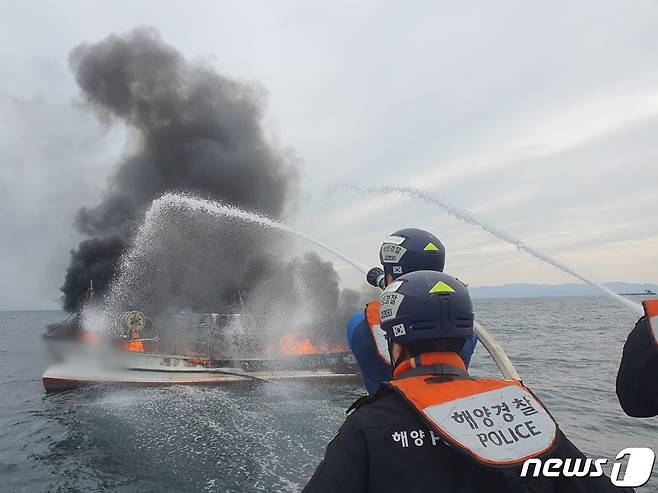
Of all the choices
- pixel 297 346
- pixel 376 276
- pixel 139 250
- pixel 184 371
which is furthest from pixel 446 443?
pixel 139 250

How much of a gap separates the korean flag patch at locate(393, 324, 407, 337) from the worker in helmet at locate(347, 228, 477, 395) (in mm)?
1525

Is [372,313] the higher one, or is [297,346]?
[372,313]

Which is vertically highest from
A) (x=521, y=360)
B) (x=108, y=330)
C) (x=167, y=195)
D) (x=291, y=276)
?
(x=167, y=195)

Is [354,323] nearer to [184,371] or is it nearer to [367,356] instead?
[367,356]

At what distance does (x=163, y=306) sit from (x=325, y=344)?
29851 mm

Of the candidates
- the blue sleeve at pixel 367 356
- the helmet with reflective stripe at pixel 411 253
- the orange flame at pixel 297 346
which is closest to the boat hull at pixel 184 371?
the orange flame at pixel 297 346

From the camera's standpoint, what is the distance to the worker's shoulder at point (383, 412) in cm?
226

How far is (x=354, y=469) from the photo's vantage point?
222 centimetres

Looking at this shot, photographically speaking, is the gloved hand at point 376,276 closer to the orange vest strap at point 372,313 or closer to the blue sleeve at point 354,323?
the blue sleeve at point 354,323

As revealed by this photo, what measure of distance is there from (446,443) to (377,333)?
85.0 inches

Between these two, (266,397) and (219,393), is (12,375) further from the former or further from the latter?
(266,397)

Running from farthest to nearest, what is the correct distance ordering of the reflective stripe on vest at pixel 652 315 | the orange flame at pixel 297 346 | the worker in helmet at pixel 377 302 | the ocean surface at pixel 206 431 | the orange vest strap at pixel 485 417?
the orange flame at pixel 297 346, the ocean surface at pixel 206 431, the worker in helmet at pixel 377 302, the reflective stripe on vest at pixel 652 315, the orange vest strap at pixel 485 417

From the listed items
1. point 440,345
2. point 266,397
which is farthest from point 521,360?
point 440,345

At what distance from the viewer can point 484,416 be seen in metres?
2.25
